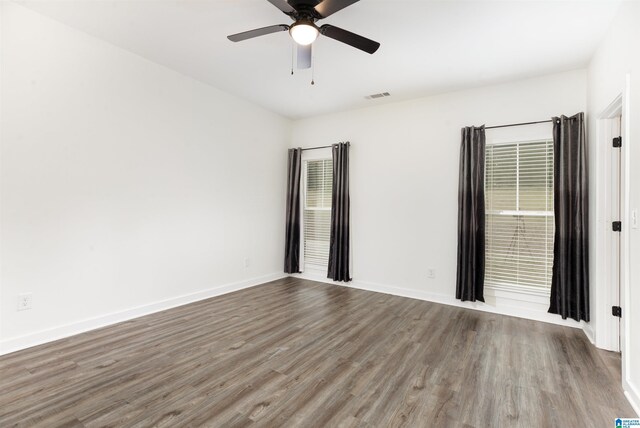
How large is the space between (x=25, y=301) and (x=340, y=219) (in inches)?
147

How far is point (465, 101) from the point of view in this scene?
13.4 feet

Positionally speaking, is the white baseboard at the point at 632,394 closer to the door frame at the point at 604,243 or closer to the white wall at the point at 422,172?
the door frame at the point at 604,243

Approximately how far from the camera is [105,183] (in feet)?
10.5

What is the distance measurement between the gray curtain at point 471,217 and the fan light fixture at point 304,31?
101 inches

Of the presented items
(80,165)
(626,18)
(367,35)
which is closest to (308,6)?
(367,35)

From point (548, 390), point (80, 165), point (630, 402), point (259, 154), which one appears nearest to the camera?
point (630, 402)

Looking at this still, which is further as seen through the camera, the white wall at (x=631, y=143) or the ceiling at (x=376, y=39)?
the ceiling at (x=376, y=39)

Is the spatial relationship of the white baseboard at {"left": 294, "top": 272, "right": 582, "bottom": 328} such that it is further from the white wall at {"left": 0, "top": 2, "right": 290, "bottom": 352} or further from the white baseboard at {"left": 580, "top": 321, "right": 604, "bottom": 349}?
the white wall at {"left": 0, "top": 2, "right": 290, "bottom": 352}

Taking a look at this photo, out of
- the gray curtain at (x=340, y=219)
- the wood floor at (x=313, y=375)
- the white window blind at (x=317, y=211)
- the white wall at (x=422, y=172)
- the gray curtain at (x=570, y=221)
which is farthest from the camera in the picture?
the white window blind at (x=317, y=211)

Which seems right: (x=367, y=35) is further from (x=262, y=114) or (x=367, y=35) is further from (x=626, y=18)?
(x=262, y=114)

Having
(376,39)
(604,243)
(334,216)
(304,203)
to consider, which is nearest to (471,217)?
(604,243)

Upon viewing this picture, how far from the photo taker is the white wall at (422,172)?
3.65 metres

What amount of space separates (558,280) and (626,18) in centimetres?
245

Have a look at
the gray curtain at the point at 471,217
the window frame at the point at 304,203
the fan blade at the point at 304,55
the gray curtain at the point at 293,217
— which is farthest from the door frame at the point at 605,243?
the gray curtain at the point at 293,217
